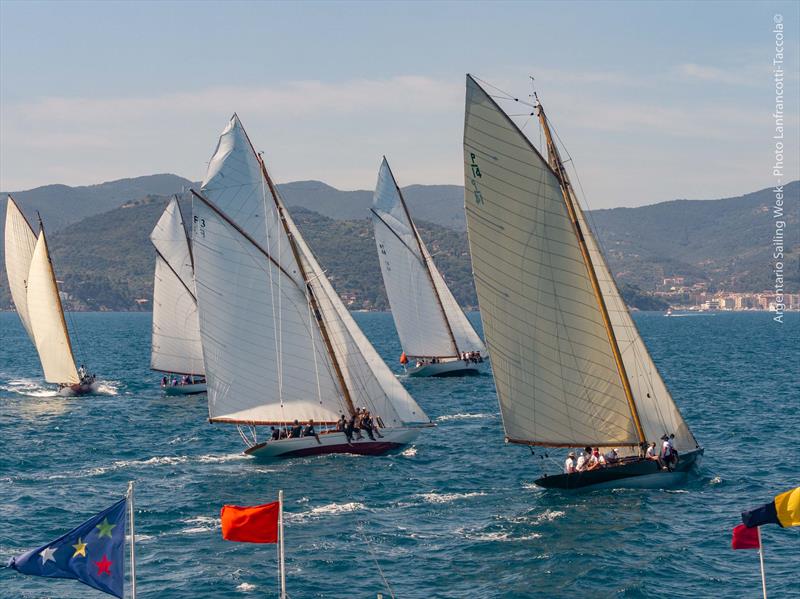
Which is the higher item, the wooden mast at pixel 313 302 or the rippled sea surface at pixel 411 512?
the wooden mast at pixel 313 302

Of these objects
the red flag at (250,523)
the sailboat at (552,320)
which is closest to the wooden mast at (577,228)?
the sailboat at (552,320)

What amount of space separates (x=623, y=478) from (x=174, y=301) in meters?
56.7

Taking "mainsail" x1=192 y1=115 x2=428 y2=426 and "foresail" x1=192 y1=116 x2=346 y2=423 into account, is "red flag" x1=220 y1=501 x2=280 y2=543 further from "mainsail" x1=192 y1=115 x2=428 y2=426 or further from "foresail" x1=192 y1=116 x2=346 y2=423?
"foresail" x1=192 y1=116 x2=346 y2=423

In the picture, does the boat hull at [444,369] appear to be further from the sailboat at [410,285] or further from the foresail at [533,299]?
the foresail at [533,299]

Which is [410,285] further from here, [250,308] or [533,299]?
[533,299]

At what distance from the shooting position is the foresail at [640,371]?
52000mm

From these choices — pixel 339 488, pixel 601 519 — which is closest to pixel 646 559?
pixel 601 519

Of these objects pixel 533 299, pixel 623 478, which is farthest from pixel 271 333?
pixel 623 478

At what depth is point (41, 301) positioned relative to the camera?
97.4 meters

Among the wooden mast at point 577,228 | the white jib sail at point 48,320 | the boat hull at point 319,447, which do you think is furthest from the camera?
the white jib sail at point 48,320

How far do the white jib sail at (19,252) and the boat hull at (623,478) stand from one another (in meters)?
60.5

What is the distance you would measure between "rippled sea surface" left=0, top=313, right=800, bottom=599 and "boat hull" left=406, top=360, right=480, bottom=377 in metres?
25.6

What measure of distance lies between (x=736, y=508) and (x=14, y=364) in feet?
370

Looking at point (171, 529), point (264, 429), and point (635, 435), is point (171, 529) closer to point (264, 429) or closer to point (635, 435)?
point (635, 435)
